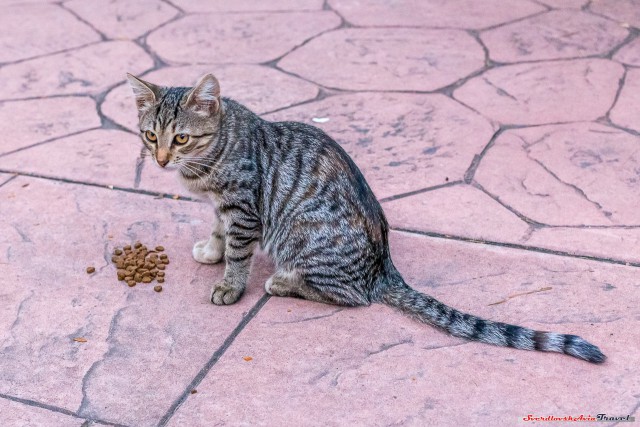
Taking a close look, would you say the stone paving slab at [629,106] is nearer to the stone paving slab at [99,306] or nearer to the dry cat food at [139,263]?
the stone paving slab at [99,306]

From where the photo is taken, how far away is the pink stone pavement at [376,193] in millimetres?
3363

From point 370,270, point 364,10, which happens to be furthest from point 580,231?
point 364,10

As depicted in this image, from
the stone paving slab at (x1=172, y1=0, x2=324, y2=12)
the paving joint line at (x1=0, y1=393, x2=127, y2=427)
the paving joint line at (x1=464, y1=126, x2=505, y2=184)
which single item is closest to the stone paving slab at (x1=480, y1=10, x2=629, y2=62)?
the paving joint line at (x1=464, y1=126, x2=505, y2=184)

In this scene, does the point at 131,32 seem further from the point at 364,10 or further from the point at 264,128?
the point at 264,128

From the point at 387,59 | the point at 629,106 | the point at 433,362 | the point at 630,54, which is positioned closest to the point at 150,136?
the point at 433,362

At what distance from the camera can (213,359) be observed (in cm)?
355

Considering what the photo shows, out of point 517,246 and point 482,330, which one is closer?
point 482,330

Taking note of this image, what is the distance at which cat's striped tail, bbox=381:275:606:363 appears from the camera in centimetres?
343

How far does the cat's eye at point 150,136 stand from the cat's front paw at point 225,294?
2.43 feet

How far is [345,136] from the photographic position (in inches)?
210

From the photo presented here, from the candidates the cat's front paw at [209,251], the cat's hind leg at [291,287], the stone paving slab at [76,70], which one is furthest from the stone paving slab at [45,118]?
the cat's hind leg at [291,287]

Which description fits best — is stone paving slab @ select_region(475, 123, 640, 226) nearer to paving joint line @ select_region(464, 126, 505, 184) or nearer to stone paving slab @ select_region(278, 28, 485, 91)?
paving joint line @ select_region(464, 126, 505, 184)

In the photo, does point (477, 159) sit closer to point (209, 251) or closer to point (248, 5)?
point (209, 251)

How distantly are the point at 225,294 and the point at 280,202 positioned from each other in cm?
50
